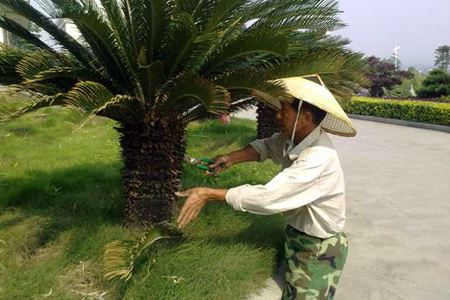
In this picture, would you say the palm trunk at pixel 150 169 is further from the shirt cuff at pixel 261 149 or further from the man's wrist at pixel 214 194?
the man's wrist at pixel 214 194

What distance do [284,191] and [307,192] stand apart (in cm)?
16

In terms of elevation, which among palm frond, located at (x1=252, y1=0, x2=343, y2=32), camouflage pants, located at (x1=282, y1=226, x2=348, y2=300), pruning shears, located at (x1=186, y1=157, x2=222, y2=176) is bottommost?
camouflage pants, located at (x1=282, y1=226, x2=348, y2=300)

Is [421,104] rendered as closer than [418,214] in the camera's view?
No

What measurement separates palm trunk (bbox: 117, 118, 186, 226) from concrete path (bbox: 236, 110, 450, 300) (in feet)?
3.76

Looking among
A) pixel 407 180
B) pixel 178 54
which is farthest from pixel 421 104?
pixel 178 54

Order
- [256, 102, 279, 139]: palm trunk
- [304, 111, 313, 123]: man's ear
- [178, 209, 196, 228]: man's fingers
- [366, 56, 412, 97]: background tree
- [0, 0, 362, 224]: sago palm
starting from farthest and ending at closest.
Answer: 1. [366, 56, 412, 97]: background tree
2. [256, 102, 279, 139]: palm trunk
3. [0, 0, 362, 224]: sago palm
4. [304, 111, 313, 123]: man's ear
5. [178, 209, 196, 228]: man's fingers

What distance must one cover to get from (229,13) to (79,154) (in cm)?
516

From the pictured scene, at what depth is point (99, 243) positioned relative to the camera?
3809mm

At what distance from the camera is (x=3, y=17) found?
12.8ft

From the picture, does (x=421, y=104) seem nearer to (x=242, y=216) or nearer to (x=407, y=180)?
(x=407, y=180)

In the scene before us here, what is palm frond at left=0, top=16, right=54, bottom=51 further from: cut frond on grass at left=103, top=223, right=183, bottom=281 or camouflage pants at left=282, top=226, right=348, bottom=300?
camouflage pants at left=282, top=226, right=348, bottom=300

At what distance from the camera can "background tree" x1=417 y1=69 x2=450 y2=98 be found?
70.5 feet

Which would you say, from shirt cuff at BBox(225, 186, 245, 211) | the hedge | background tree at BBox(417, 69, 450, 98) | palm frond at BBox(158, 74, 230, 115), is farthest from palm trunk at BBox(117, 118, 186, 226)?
background tree at BBox(417, 69, 450, 98)

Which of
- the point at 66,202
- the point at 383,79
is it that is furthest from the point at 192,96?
the point at 383,79
